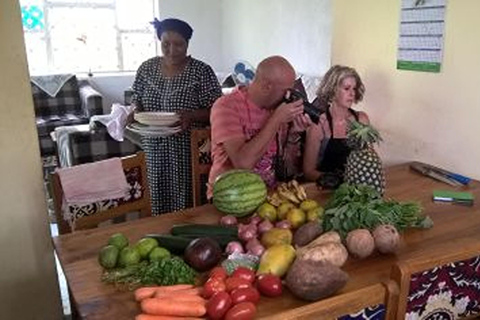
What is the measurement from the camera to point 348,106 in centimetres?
212

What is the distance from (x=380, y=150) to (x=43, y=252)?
1614 millimetres

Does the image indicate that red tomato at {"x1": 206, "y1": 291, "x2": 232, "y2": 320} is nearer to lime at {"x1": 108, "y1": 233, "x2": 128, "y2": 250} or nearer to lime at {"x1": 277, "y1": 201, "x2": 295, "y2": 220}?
lime at {"x1": 108, "y1": 233, "x2": 128, "y2": 250}

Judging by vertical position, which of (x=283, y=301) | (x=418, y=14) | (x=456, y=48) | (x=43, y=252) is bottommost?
(x=43, y=252)

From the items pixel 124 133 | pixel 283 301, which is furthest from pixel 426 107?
pixel 124 133

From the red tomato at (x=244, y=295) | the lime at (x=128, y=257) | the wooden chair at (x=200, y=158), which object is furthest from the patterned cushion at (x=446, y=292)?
the wooden chair at (x=200, y=158)

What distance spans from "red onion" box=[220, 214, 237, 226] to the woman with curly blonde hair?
26.6 inches

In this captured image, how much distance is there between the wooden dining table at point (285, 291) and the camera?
96 cm

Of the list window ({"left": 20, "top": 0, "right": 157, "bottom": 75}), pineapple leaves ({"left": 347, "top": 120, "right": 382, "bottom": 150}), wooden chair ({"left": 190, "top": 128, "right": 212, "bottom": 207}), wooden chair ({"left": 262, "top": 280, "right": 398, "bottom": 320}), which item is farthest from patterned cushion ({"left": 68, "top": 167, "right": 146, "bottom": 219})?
window ({"left": 20, "top": 0, "right": 157, "bottom": 75})

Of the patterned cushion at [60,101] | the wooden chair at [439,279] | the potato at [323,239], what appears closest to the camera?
the wooden chair at [439,279]

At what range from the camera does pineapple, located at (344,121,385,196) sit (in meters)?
1.53

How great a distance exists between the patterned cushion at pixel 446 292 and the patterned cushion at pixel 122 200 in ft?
3.39

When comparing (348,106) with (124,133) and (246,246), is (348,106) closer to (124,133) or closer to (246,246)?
(246,246)

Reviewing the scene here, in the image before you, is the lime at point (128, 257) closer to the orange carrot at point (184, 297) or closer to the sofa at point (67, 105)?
the orange carrot at point (184, 297)

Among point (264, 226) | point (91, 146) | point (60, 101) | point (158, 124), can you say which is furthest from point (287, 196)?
point (60, 101)
